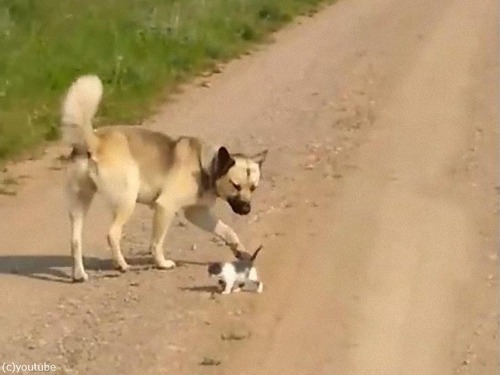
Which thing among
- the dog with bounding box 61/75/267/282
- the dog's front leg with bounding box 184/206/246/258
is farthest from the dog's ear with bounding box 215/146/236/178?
the dog's front leg with bounding box 184/206/246/258

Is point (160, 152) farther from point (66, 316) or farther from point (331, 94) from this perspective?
point (331, 94)

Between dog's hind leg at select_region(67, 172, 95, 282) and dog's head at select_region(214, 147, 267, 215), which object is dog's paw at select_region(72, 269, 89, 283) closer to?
dog's hind leg at select_region(67, 172, 95, 282)

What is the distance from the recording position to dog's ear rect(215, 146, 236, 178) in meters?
8.63

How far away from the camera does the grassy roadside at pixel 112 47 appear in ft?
41.9

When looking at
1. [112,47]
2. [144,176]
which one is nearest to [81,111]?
[144,176]

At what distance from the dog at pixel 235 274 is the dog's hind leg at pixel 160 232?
1.72 ft

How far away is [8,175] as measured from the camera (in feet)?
36.1

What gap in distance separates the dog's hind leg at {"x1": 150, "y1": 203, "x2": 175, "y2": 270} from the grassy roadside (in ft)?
10.2

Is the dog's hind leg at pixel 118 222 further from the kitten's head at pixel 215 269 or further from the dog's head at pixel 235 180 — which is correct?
the kitten's head at pixel 215 269

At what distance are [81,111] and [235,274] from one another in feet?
4.22

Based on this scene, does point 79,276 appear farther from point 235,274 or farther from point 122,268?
point 235,274

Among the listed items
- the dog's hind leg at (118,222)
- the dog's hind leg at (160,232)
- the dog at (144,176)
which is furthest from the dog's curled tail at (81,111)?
the dog's hind leg at (160,232)

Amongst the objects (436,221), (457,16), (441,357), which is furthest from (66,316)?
(457,16)

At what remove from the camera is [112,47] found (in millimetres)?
14820
